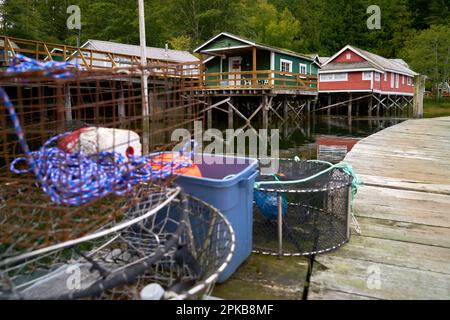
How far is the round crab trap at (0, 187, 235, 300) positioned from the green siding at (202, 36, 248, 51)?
21.8 m

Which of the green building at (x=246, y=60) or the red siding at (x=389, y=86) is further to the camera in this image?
the red siding at (x=389, y=86)

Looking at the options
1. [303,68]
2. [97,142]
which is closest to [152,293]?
[97,142]

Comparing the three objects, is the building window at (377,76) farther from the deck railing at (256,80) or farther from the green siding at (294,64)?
the deck railing at (256,80)

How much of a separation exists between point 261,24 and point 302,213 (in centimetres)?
5519

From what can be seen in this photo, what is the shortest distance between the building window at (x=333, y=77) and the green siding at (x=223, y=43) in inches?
468

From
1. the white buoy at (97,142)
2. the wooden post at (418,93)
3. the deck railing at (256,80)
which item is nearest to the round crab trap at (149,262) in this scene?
the white buoy at (97,142)

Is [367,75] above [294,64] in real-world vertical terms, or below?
below

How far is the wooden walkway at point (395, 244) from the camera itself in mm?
2631

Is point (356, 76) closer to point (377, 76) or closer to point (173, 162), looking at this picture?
point (377, 76)

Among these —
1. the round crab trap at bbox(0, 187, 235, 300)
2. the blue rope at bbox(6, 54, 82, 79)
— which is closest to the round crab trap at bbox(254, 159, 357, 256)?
the round crab trap at bbox(0, 187, 235, 300)

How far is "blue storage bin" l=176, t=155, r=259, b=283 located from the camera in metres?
2.47

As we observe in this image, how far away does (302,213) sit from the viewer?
4.00 meters

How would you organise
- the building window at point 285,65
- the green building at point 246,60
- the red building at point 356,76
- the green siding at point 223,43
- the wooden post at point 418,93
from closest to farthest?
1. the wooden post at point 418,93
2. the green building at point 246,60
3. the green siding at point 223,43
4. the building window at point 285,65
5. the red building at point 356,76
